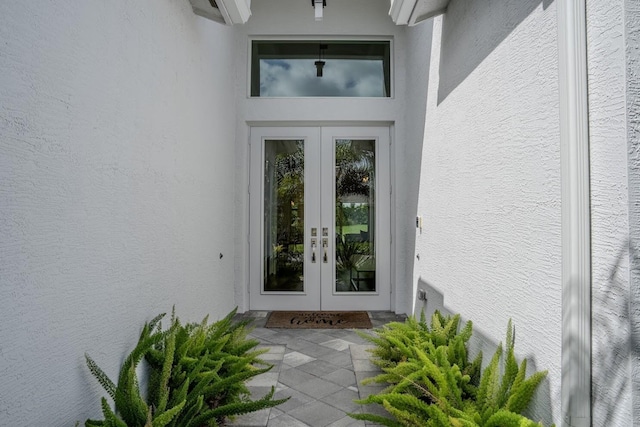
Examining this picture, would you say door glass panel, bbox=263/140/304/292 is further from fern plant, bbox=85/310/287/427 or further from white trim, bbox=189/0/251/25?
fern plant, bbox=85/310/287/427

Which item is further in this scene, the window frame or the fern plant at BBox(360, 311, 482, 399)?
the window frame

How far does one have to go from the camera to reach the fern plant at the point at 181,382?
151 centimetres

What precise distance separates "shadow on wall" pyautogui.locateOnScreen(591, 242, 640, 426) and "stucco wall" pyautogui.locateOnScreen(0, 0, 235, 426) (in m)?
1.85

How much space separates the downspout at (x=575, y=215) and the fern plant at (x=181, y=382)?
1.19 m

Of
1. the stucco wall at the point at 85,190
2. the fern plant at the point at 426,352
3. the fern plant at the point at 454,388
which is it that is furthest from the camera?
the fern plant at the point at 426,352

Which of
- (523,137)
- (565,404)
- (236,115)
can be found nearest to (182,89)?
(236,115)

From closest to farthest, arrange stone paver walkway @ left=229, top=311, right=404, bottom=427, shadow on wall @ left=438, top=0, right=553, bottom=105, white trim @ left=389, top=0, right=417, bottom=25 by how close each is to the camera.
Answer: shadow on wall @ left=438, top=0, right=553, bottom=105 < stone paver walkway @ left=229, top=311, right=404, bottom=427 < white trim @ left=389, top=0, right=417, bottom=25

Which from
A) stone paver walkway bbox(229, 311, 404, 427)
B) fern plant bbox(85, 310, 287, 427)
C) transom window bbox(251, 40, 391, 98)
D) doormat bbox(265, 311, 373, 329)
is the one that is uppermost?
transom window bbox(251, 40, 391, 98)

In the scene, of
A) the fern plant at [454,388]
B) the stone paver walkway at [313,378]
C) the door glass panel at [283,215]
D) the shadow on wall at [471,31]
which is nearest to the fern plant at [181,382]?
the stone paver walkway at [313,378]

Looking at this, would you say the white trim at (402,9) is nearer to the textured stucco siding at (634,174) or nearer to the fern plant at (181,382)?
the textured stucco siding at (634,174)

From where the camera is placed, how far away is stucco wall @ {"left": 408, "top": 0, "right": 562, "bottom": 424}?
146 centimetres

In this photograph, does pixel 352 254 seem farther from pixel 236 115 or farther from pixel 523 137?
pixel 523 137

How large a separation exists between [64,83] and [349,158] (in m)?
3.33

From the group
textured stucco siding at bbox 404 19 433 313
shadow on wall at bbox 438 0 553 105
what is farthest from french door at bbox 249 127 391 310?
shadow on wall at bbox 438 0 553 105
